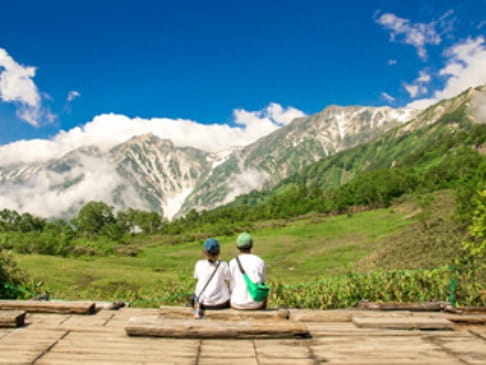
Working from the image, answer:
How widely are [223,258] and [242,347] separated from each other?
4788cm

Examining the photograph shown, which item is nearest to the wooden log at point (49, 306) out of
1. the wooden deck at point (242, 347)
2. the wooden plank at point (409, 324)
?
the wooden deck at point (242, 347)

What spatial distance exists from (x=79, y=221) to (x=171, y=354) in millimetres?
135933

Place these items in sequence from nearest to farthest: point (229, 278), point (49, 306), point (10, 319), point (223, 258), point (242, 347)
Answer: point (242, 347) < point (10, 319) < point (229, 278) < point (49, 306) < point (223, 258)

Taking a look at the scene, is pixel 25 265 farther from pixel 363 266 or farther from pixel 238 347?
pixel 238 347

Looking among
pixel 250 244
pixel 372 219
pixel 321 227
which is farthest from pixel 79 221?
pixel 250 244

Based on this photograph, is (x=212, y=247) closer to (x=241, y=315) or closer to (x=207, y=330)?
(x=241, y=315)

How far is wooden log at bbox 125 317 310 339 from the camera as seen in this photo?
8.07m

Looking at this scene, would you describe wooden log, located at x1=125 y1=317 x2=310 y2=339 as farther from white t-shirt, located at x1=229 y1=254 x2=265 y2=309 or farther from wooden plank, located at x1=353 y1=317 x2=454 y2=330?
wooden plank, located at x1=353 y1=317 x2=454 y2=330

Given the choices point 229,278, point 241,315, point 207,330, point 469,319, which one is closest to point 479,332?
point 469,319

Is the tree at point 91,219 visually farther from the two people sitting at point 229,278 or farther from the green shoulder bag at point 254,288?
the green shoulder bag at point 254,288

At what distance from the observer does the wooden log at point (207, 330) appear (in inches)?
318

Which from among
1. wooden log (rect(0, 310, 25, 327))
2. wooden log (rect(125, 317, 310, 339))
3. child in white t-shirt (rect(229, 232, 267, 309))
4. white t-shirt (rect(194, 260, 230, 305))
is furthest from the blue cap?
wooden log (rect(0, 310, 25, 327))

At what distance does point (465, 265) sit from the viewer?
18.0 metres

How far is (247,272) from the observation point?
9812mm
